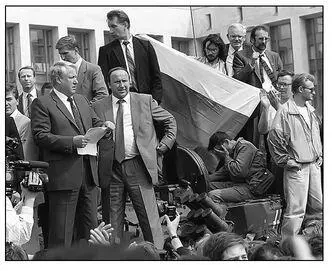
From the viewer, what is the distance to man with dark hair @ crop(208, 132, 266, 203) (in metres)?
10.4

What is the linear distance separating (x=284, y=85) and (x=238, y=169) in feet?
3.68

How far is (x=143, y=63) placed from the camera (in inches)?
400

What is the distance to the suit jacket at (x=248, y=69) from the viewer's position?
11.2 m

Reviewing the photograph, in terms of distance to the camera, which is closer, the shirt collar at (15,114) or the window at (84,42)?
the shirt collar at (15,114)

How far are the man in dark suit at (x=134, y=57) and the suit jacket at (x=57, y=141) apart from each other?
55.2 inches

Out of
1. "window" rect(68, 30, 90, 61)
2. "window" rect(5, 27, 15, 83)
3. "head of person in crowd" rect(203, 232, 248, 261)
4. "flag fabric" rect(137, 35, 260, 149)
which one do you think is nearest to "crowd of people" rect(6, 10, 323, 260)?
"head of person in crowd" rect(203, 232, 248, 261)

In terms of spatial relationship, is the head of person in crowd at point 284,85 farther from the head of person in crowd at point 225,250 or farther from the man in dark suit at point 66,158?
the head of person in crowd at point 225,250

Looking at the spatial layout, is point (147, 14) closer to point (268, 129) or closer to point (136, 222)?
point (268, 129)

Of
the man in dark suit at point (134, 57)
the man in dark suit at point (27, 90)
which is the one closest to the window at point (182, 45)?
the man in dark suit at point (134, 57)

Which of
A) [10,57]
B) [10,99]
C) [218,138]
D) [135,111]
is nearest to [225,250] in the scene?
[135,111]

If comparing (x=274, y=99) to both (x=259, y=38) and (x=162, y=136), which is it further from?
(x=162, y=136)

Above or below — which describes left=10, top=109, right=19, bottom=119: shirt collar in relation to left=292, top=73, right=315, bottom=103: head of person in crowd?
below

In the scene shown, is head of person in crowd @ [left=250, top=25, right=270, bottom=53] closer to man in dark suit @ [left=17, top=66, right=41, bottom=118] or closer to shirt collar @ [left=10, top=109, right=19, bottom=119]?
man in dark suit @ [left=17, top=66, right=41, bottom=118]

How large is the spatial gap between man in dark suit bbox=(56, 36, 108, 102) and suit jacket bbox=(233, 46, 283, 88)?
1.87 metres
